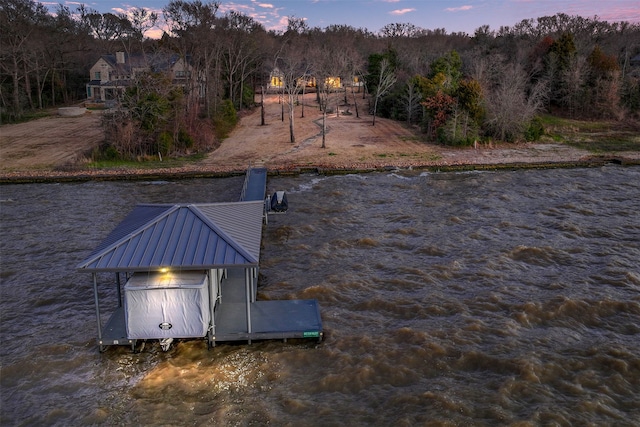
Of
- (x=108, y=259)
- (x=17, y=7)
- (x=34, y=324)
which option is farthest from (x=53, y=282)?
(x=17, y=7)

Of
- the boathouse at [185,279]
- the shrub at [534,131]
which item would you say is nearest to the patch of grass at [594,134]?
the shrub at [534,131]

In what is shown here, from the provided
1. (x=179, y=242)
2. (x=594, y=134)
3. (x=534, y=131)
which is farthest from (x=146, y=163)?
(x=594, y=134)

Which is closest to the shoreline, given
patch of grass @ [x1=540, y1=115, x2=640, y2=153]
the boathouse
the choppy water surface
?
patch of grass @ [x1=540, y1=115, x2=640, y2=153]

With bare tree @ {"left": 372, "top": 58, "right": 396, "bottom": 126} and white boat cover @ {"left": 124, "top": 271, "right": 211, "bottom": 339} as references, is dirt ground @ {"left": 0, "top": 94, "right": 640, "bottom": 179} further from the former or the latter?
white boat cover @ {"left": 124, "top": 271, "right": 211, "bottom": 339}

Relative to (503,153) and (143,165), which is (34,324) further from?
(503,153)

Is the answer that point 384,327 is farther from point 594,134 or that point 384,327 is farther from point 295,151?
point 594,134

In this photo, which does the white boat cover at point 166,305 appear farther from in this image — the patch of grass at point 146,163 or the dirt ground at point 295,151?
the patch of grass at point 146,163

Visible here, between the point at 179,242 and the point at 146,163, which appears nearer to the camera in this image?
the point at 179,242
